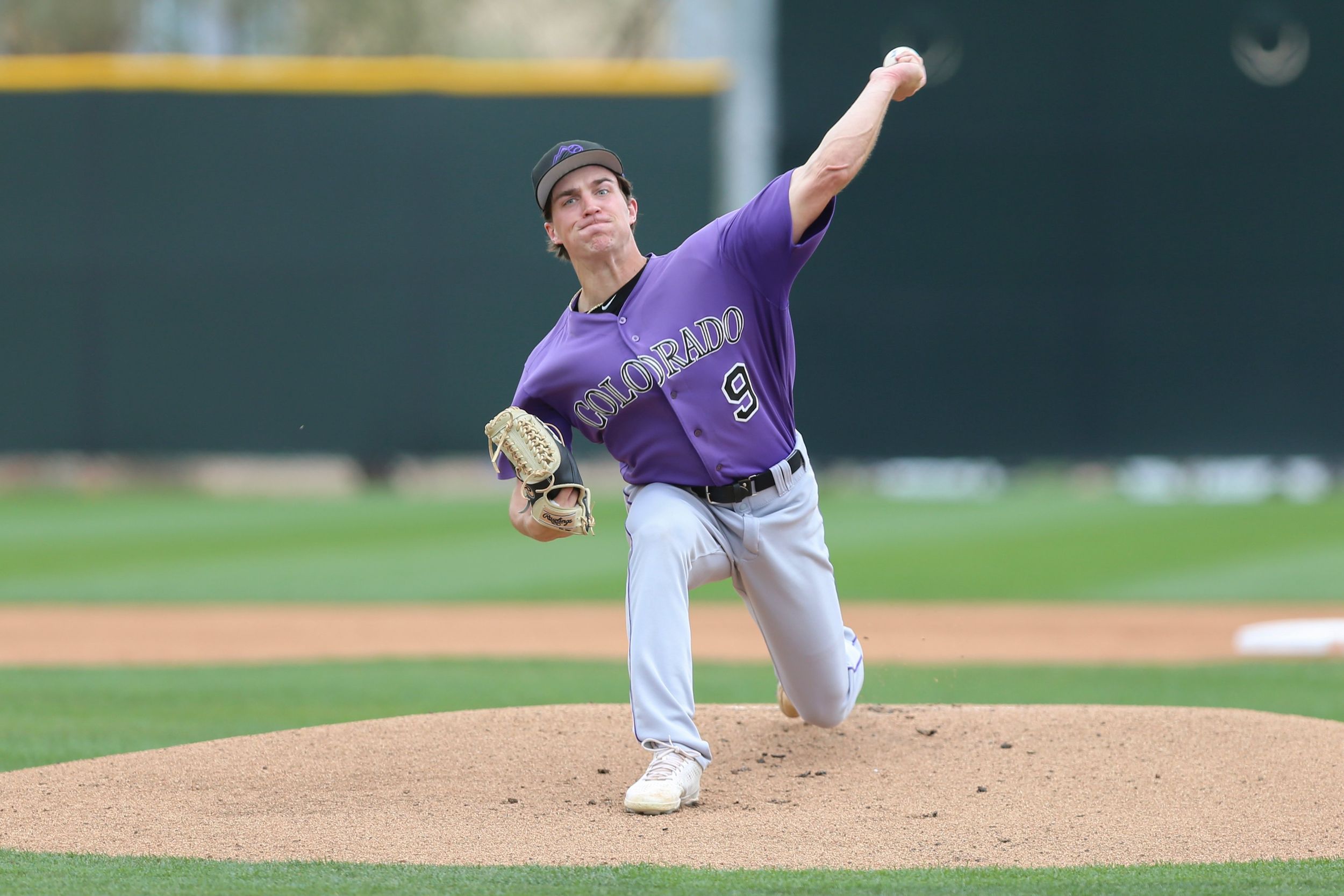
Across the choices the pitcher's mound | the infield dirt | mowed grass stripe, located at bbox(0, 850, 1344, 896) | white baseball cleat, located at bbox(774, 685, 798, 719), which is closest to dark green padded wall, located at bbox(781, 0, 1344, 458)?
the infield dirt

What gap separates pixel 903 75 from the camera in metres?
3.85

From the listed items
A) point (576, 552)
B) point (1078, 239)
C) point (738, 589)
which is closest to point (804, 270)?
point (1078, 239)

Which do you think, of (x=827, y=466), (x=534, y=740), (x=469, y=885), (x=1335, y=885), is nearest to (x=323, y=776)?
(x=534, y=740)

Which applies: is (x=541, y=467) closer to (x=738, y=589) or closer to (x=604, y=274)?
(x=604, y=274)

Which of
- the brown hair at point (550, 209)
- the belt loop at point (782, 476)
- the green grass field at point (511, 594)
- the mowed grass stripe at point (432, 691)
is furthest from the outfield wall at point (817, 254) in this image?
the belt loop at point (782, 476)

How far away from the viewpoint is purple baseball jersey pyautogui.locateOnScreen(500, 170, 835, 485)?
12.8 feet

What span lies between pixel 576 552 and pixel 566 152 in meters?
7.64

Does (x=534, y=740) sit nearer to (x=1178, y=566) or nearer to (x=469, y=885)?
(x=469, y=885)

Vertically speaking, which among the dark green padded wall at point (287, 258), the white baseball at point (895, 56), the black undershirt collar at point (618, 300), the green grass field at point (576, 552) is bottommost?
the green grass field at point (576, 552)

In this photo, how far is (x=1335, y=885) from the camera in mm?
2990

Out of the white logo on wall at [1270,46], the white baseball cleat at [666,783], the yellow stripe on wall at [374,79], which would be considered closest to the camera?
the white baseball cleat at [666,783]

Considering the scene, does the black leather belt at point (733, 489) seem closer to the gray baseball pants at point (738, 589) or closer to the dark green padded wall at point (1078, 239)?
the gray baseball pants at point (738, 589)

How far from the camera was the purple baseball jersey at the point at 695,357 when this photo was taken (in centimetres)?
390

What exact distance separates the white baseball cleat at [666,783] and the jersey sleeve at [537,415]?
760 millimetres
